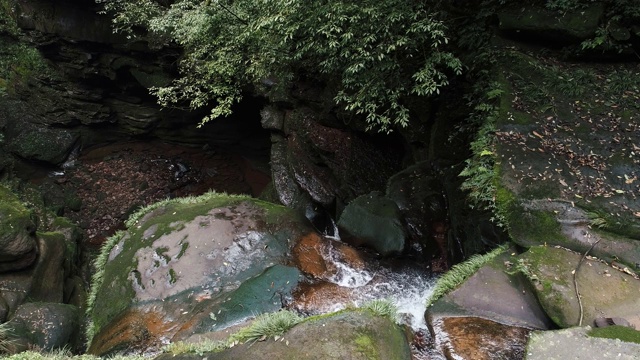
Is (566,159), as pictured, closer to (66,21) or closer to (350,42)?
(350,42)

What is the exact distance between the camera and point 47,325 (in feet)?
25.5

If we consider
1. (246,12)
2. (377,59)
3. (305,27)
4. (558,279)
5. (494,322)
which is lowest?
(494,322)

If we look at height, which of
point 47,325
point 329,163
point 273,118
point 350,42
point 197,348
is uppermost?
point 350,42

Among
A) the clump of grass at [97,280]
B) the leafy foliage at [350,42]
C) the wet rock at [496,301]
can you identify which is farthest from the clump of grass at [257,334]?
the clump of grass at [97,280]

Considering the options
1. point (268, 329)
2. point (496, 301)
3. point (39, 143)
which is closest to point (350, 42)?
point (496, 301)

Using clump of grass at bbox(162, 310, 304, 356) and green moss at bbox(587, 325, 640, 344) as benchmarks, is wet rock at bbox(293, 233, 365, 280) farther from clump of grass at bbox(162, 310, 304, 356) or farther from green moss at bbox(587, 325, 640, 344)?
green moss at bbox(587, 325, 640, 344)

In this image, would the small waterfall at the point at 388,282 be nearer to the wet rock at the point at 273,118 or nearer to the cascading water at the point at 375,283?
the cascading water at the point at 375,283

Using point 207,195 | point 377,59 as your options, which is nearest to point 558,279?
point 377,59

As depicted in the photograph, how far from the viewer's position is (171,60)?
47.3ft

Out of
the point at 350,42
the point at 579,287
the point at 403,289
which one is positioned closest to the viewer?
the point at 579,287

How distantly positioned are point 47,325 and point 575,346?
8.65 m

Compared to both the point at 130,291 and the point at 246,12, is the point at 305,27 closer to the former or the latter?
the point at 246,12

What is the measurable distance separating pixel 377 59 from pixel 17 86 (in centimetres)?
1630

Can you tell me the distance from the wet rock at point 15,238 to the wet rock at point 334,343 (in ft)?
20.9
